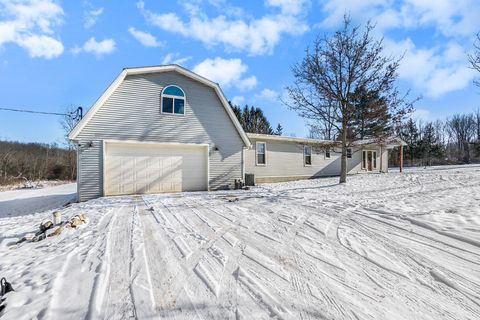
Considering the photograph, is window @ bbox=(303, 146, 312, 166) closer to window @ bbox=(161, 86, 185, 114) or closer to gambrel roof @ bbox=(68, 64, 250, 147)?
gambrel roof @ bbox=(68, 64, 250, 147)

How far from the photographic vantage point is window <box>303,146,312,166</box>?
17534 mm

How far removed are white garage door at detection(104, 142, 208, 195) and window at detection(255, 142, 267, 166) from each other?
14.8ft

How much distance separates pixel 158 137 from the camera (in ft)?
35.8

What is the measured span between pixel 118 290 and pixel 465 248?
4485mm

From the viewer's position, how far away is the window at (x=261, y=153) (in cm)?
1550

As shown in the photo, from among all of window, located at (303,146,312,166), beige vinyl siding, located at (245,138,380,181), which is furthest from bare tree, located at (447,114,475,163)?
window, located at (303,146,312,166)

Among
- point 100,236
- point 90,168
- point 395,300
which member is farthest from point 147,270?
point 90,168

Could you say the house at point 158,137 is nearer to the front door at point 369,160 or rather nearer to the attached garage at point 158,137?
the attached garage at point 158,137

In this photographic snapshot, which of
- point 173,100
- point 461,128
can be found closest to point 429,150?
point 461,128

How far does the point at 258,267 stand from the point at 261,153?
12.6 metres

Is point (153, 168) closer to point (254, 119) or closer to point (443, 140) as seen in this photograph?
point (254, 119)

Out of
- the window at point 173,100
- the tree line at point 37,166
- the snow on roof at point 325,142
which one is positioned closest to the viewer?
the window at point 173,100

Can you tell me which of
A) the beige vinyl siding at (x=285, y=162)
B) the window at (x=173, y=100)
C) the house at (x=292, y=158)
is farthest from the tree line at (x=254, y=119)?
the window at (x=173, y=100)

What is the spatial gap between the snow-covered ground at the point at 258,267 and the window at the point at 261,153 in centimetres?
984
